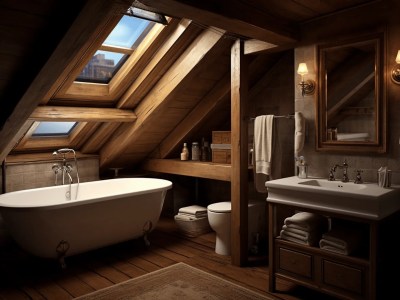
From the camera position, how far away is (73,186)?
394 cm

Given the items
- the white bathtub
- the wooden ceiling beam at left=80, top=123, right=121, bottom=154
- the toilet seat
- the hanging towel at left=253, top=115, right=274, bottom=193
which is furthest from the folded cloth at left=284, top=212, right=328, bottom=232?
the wooden ceiling beam at left=80, top=123, right=121, bottom=154

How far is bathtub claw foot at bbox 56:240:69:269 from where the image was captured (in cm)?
321

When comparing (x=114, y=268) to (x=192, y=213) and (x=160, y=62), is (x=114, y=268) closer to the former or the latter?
(x=192, y=213)

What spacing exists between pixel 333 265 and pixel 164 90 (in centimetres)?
223

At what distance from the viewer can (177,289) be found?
2.88 meters

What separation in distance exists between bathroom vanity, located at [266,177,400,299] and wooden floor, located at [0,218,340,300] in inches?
11.1

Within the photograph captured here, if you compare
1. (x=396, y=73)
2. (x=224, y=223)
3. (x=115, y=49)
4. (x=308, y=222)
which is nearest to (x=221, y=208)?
(x=224, y=223)

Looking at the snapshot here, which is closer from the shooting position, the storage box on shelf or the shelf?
the shelf

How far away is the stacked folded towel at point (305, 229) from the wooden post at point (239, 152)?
0.67 m

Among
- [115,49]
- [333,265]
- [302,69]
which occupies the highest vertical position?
[115,49]

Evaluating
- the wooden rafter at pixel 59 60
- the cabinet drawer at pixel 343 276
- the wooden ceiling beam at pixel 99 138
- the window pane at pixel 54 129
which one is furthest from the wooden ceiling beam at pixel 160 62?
the cabinet drawer at pixel 343 276

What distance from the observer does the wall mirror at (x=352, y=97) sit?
2643 millimetres

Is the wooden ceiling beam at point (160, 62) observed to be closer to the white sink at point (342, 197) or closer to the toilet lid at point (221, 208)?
the toilet lid at point (221, 208)

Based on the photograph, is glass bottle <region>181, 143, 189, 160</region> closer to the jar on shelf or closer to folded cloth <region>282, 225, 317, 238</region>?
the jar on shelf
